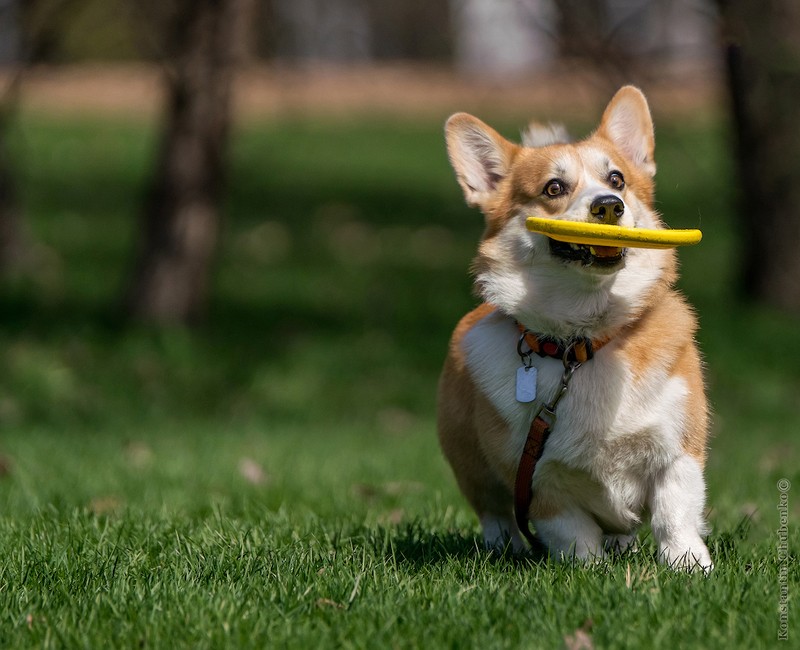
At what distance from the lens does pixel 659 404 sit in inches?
139

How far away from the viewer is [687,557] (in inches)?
138

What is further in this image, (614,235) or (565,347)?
(565,347)

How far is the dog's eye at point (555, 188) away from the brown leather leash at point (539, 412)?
0.49m

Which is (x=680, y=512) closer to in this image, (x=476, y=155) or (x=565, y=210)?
(x=565, y=210)

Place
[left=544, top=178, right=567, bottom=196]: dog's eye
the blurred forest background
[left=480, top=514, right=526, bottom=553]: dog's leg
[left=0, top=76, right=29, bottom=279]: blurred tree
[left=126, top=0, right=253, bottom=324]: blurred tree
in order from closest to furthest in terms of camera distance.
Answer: [left=544, top=178, right=567, bottom=196]: dog's eye, [left=480, top=514, right=526, bottom=553]: dog's leg, the blurred forest background, [left=126, top=0, right=253, bottom=324]: blurred tree, [left=0, top=76, right=29, bottom=279]: blurred tree

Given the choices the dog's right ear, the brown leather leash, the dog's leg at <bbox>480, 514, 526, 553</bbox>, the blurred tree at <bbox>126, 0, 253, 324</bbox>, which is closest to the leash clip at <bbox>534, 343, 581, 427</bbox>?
the brown leather leash

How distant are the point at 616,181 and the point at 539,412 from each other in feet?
A: 2.86

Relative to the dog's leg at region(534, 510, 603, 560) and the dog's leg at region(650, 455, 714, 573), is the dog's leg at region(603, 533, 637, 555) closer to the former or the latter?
the dog's leg at region(534, 510, 603, 560)

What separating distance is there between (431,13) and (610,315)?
12.6 m

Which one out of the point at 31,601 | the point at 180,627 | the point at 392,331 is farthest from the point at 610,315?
the point at 392,331

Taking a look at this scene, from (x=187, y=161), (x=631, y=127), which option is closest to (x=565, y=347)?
(x=631, y=127)

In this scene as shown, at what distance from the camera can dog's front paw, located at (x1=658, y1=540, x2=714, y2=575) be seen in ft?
11.4

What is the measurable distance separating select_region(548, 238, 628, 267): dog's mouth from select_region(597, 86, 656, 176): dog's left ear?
650 millimetres

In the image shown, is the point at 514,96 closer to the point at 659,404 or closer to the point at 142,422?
the point at 142,422
